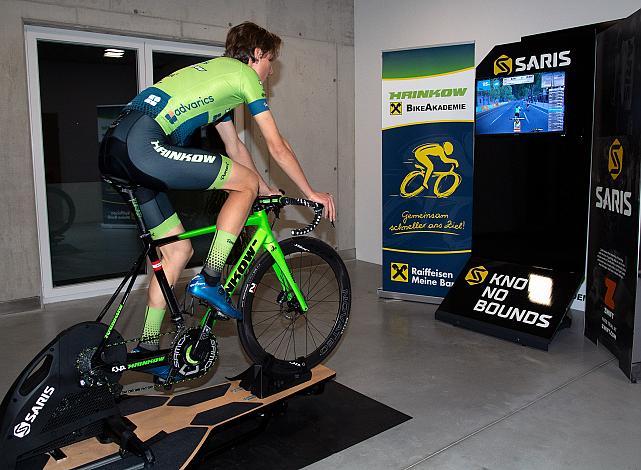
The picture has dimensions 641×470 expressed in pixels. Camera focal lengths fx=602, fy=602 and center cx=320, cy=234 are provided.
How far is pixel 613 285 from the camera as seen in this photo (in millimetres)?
3529

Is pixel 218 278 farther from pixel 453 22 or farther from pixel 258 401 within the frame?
pixel 453 22

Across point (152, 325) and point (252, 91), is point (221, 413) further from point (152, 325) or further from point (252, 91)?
point (252, 91)

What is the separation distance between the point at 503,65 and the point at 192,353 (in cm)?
301

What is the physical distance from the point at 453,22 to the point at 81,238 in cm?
388

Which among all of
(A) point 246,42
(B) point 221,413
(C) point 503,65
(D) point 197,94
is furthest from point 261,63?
(C) point 503,65

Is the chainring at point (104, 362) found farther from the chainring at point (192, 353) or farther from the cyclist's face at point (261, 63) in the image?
the cyclist's face at point (261, 63)

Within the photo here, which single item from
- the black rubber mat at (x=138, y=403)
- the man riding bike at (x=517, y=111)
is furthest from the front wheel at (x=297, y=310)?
the man riding bike at (x=517, y=111)

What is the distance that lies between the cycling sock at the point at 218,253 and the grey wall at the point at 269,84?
9.65ft

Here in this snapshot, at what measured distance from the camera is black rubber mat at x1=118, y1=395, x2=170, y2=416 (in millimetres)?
2680

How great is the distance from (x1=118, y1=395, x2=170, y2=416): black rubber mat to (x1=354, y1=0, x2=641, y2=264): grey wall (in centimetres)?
398

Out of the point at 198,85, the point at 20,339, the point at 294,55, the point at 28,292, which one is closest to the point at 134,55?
the point at 294,55

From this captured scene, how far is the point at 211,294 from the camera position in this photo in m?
2.55

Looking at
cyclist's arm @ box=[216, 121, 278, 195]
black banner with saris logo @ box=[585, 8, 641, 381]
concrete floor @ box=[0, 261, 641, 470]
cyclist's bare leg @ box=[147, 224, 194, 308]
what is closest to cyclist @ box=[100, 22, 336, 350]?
cyclist's bare leg @ box=[147, 224, 194, 308]

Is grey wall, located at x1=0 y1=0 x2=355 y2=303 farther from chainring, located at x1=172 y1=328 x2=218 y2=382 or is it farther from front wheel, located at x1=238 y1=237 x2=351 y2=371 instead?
chainring, located at x1=172 y1=328 x2=218 y2=382
